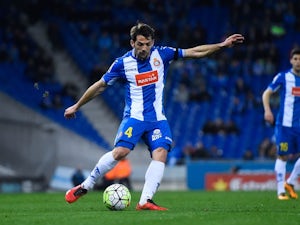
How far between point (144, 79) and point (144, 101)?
32cm

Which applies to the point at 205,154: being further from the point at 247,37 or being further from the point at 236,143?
the point at 247,37

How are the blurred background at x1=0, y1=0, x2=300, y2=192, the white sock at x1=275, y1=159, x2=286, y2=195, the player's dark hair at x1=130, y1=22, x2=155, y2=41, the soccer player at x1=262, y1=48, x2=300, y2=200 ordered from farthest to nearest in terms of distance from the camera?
the blurred background at x1=0, y1=0, x2=300, y2=192 < the white sock at x1=275, y1=159, x2=286, y2=195 < the soccer player at x1=262, y1=48, x2=300, y2=200 < the player's dark hair at x1=130, y1=22, x2=155, y2=41

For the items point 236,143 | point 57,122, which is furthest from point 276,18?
point 57,122

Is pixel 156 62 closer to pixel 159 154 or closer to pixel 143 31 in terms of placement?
pixel 143 31

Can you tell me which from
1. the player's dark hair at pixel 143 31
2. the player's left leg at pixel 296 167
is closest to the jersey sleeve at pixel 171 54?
the player's dark hair at pixel 143 31

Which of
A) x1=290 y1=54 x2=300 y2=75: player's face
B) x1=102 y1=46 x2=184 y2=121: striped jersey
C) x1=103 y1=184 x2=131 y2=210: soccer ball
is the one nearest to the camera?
x1=103 y1=184 x2=131 y2=210: soccer ball

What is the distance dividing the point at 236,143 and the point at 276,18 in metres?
6.82

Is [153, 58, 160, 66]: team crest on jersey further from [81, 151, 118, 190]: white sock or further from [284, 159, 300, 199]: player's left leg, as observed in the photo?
[284, 159, 300, 199]: player's left leg

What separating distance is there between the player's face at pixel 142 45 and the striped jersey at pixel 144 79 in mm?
195

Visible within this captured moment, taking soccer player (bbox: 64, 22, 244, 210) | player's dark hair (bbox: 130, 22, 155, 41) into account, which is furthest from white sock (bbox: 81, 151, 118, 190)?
player's dark hair (bbox: 130, 22, 155, 41)

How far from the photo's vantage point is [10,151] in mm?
27109

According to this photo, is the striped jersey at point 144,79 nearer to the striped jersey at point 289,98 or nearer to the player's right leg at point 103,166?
the player's right leg at point 103,166

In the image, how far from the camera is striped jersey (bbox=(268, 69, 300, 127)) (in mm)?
15109

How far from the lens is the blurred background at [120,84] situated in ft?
92.0
